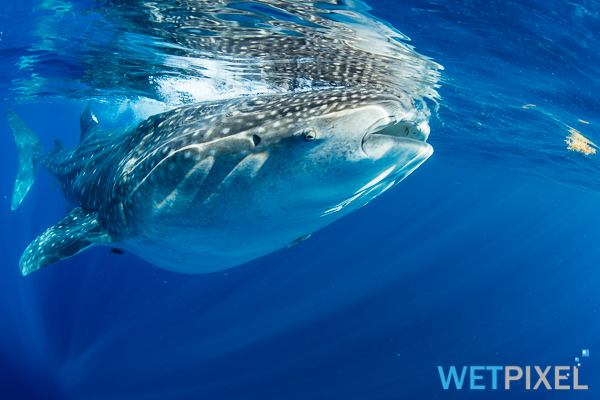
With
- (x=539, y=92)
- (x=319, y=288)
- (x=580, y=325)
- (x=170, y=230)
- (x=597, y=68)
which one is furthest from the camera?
(x=580, y=325)

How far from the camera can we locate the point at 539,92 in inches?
342

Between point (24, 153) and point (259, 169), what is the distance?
38.0 feet

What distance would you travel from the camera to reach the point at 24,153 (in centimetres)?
1075

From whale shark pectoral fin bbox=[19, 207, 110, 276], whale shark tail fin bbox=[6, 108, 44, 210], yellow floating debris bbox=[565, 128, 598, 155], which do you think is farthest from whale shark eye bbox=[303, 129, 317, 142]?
yellow floating debris bbox=[565, 128, 598, 155]

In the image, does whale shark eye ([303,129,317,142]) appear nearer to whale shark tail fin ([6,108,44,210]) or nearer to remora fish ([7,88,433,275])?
remora fish ([7,88,433,275])

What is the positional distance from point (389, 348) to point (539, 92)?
18.0 meters

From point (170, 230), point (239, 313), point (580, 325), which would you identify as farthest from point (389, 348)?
point (580, 325)

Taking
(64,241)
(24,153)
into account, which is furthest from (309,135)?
(24,153)

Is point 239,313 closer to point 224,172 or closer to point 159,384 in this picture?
point 159,384

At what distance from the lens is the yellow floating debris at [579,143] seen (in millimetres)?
11809

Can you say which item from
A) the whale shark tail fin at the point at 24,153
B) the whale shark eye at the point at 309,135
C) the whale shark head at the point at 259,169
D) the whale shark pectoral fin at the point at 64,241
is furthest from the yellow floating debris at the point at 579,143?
the whale shark tail fin at the point at 24,153

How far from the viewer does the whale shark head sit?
215cm

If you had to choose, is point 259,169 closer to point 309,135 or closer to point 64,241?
point 309,135

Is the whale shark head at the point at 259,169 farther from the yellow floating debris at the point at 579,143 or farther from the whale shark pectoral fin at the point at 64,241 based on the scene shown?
the yellow floating debris at the point at 579,143
